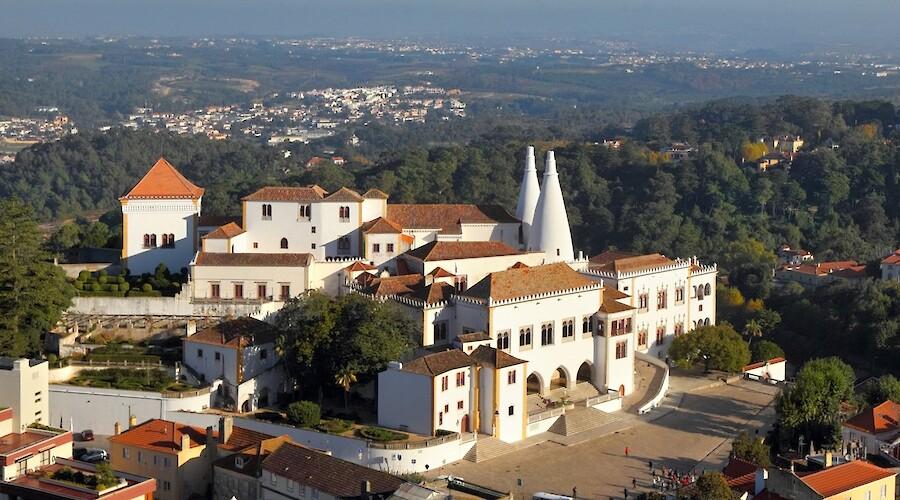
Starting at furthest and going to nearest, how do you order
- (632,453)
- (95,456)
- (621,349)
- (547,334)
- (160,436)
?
(621,349) → (547,334) → (632,453) → (95,456) → (160,436)

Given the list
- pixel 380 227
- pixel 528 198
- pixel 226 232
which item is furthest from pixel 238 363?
pixel 528 198

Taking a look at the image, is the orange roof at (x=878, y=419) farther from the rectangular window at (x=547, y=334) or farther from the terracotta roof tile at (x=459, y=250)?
the terracotta roof tile at (x=459, y=250)

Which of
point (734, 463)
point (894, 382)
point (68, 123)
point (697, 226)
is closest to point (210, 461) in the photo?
point (734, 463)

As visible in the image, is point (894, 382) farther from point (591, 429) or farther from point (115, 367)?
point (115, 367)

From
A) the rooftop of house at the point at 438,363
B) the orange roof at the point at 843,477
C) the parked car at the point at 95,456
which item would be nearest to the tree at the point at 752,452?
the orange roof at the point at 843,477

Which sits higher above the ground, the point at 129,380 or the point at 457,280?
the point at 457,280

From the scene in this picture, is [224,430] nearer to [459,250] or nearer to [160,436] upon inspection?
[160,436]
